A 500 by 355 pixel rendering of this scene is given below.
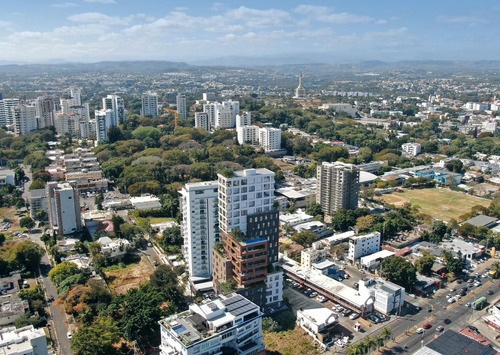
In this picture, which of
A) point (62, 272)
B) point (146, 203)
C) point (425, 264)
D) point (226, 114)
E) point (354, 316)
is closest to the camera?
point (354, 316)

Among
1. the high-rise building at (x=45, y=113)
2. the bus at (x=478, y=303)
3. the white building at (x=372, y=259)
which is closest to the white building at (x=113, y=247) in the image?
the white building at (x=372, y=259)

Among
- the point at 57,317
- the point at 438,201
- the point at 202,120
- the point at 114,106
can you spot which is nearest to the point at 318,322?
the point at 57,317

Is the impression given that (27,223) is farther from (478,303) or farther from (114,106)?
(114,106)

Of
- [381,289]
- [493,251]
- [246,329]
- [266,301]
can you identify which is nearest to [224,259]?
[266,301]

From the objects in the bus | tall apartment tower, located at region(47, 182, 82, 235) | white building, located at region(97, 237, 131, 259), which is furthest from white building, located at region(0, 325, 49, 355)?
the bus

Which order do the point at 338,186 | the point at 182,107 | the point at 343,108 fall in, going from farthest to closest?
the point at 343,108 < the point at 182,107 < the point at 338,186

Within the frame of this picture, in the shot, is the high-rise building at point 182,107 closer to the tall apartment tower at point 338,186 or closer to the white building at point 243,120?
the white building at point 243,120
